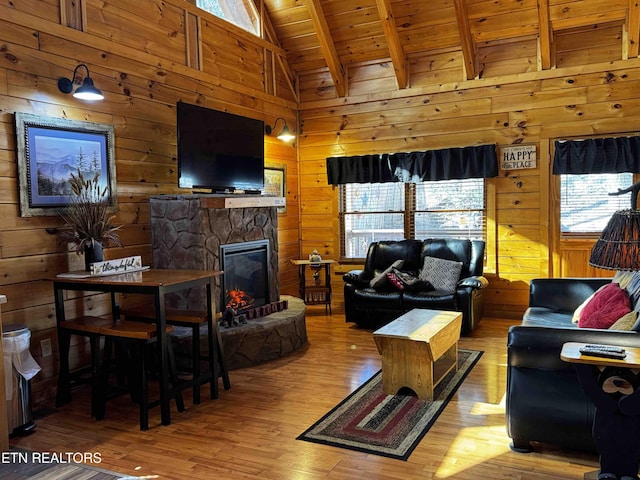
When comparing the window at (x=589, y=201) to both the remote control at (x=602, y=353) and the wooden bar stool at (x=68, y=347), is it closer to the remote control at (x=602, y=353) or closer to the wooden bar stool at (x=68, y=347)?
the remote control at (x=602, y=353)

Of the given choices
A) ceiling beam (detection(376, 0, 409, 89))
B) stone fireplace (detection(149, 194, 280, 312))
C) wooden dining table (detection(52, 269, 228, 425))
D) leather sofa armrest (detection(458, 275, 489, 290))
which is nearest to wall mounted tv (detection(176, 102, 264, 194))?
stone fireplace (detection(149, 194, 280, 312))

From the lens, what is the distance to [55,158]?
3928mm

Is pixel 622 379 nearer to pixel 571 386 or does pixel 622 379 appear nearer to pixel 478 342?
pixel 571 386

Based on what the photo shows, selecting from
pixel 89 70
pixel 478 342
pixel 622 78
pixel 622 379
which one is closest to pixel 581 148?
pixel 622 78

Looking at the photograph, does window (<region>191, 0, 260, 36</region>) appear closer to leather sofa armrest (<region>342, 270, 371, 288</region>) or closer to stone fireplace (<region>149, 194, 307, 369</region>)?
stone fireplace (<region>149, 194, 307, 369</region>)

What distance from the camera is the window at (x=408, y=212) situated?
636cm

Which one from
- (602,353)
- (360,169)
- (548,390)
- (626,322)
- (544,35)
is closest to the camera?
(602,353)

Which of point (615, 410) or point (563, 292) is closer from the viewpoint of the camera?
point (615, 410)

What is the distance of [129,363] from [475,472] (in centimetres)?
247

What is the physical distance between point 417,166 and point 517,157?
1.16 metres

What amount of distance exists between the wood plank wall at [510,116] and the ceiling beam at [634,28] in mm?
107

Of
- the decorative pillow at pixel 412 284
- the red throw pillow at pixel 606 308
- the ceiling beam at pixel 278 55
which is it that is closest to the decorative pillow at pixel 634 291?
the red throw pillow at pixel 606 308

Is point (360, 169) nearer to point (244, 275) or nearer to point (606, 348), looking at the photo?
point (244, 275)

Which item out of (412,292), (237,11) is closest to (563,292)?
(412,292)
